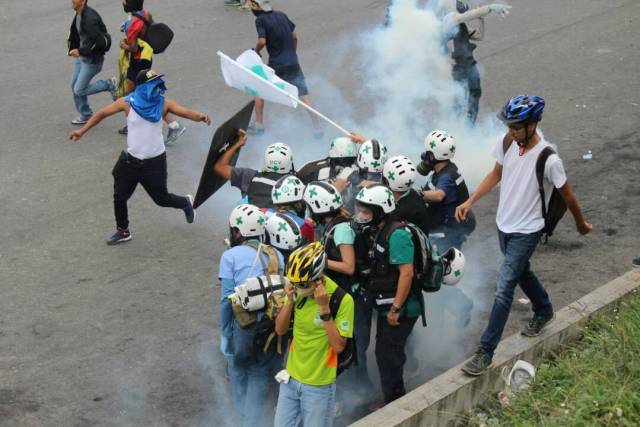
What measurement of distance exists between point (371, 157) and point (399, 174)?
1.91 ft

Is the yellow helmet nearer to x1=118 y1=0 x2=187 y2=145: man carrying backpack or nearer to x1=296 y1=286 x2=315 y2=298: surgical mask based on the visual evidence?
x1=296 y1=286 x2=315 y2=298: surgical mask

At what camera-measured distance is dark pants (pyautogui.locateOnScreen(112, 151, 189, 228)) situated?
8.48m

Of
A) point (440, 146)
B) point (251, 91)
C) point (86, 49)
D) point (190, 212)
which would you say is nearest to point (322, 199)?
point (440, 146)

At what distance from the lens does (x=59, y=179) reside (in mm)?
10102

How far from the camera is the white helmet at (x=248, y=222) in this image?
580 centimetres

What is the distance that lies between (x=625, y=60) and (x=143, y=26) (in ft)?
23.0

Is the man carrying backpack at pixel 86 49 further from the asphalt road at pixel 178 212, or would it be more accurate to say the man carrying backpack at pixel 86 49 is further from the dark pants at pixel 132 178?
the dark pants at pixel 132 178

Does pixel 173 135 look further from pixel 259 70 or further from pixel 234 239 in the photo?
pixel 234 239

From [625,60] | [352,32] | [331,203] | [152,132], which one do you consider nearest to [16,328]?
[152,132]

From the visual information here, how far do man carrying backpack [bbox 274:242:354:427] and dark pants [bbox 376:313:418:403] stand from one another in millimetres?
745

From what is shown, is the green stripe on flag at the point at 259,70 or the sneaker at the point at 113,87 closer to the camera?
the green stripe on flag at the point at 259,70

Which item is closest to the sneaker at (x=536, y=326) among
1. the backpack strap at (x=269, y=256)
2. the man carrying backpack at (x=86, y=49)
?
the backpack strap at (x=269, y=256)

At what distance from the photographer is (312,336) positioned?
5.33 m

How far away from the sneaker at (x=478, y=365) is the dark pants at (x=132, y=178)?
3726 millimetres
